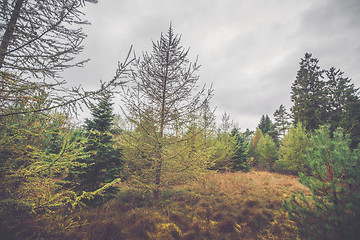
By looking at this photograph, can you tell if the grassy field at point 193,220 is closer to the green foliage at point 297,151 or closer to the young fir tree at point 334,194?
the young fir tree at point 334,194

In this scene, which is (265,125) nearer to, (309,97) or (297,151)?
(309,97)

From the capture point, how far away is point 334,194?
8.48 ft

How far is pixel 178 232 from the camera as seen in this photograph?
4.29 metres

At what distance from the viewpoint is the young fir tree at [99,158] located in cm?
623

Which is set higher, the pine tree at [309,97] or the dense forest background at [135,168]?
the pine tree at [309,97]

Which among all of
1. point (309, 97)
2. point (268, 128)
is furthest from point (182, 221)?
point (268, 128)

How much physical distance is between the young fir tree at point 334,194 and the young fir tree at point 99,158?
678 centimetres

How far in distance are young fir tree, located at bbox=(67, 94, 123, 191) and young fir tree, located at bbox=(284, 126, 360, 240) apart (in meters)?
6.78

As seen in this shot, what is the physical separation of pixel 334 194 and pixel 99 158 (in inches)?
342

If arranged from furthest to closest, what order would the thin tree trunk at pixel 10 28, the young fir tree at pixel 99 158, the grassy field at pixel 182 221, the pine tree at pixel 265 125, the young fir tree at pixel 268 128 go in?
the pine tree at pixel 265 125, the young fir tree at pixel 268 128, the young fir tree at pixel 99 158, the grassy field at pixel 182 221, the thin tree trunk at pixel 10 28

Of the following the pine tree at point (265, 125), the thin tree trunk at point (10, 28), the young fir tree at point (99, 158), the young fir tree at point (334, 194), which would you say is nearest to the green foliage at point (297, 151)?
the young fir tree at point (334, 194)

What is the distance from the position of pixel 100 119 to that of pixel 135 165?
3.81 meters

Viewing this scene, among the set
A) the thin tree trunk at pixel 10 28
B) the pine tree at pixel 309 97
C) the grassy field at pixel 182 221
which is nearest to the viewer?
the thin tree trunk at pixel 10 28

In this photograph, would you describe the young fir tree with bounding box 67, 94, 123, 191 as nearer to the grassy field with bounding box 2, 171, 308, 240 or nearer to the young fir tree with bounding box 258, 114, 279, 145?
the grassy field with bounding box 2, 171, 308, 240
